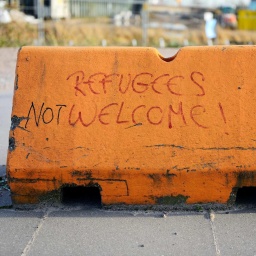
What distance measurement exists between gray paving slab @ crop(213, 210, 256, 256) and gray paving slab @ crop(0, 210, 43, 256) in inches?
53.3

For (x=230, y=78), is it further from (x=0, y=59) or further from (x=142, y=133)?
(x=0, y=59)

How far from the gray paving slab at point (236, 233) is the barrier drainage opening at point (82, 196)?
102cm

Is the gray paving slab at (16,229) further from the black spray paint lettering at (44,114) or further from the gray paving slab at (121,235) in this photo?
the black spray paint lettering at (44,114)

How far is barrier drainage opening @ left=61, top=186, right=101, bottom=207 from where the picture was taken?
15.8ft

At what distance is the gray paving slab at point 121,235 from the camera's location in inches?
156

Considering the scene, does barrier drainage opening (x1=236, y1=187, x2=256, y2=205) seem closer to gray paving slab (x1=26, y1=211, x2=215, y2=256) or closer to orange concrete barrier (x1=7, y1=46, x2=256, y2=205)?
orange concrete barrier (x1=7, y1=46, x2=256, y2=205)

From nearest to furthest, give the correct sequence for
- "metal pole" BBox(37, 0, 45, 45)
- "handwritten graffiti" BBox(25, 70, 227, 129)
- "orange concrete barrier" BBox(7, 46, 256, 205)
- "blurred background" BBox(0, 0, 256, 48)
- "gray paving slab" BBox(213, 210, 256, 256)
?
"gray paving slab" BBox(213, 210, 256, 256) < "orange concrete barrier" BBox(7, 46, 256, 205) < "handwritten graffiti" BBox(25, 70, 227, 129) < "metal pole" BBox(37, 0, 45, 45) < "blurred background" BBox(0, 0, 256, 48)

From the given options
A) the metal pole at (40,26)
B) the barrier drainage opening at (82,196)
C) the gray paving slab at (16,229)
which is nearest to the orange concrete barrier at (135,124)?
the gray paving slab at (16,229)

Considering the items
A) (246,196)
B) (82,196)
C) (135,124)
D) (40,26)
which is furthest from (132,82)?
(40,26)

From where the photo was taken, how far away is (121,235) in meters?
4.20

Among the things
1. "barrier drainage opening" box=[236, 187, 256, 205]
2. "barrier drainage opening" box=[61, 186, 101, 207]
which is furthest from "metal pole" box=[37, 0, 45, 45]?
"barrier drainage opening" box=[236, 187, 256, 205]

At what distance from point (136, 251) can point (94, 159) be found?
0.87 metres

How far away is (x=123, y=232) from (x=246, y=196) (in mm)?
1216

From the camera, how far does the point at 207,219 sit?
446cm
